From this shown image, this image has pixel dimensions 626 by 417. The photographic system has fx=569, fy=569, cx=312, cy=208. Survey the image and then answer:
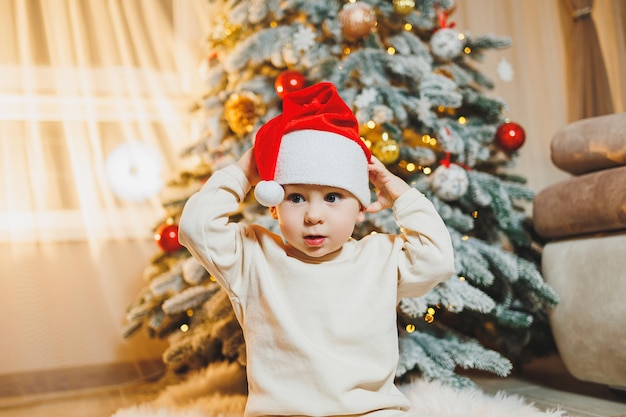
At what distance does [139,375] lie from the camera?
176cm

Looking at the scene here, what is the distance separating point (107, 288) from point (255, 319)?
1017 mm

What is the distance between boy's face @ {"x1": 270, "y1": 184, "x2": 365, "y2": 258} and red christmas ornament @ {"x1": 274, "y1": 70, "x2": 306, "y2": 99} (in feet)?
1.83

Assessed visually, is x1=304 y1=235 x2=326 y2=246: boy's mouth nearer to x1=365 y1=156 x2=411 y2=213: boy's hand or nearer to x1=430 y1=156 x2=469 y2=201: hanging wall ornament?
x1=365 y1=156 x2=411 y2=213: boy's hand

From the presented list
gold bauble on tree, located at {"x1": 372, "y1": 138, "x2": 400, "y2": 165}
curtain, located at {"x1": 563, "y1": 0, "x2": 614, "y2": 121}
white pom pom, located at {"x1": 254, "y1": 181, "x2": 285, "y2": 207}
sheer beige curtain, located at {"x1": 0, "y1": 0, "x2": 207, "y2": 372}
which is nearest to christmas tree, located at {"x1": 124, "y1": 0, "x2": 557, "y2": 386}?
gold bauble on tree, located at {"x1": 372, "y1": 138, "x2": 400, "y2": 165}

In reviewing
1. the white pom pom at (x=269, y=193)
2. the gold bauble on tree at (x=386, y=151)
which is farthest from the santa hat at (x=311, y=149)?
the gold bauble on tree at (x=386, y=151)

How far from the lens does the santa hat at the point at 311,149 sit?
872mm

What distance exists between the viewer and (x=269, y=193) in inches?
33.4

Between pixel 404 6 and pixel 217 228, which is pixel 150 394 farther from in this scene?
pixel 404 6

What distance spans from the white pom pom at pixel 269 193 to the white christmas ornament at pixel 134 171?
43.4 inches

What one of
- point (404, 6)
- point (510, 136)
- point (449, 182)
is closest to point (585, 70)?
point (510, 136)

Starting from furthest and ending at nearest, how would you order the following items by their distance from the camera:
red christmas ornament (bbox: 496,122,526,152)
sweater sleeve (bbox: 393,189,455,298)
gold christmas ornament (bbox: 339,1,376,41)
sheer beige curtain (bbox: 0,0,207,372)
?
sheer beige curtain (bbox: 0,0,207,372)
red christmas ornament (bbox: 496,122,526,152)
gold christmas ornament (bbox: 339,1,376,41)
sweater sleeve (bbox: 393,189,455,298)

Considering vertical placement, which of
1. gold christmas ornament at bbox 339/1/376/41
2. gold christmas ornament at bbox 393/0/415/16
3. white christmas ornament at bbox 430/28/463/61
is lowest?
white christmas ornament at bbox 430/28/463/61

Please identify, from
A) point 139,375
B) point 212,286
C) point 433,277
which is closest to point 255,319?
point 433,277

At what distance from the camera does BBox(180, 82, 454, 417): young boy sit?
2.86 feet
